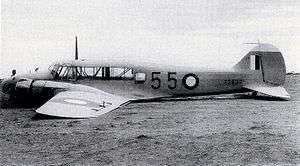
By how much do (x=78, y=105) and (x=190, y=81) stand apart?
6.13 meters

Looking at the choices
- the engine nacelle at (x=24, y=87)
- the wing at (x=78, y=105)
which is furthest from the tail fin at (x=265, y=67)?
the engine nacelle at (x=24, y=87)

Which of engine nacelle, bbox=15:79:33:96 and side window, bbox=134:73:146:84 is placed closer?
engine nacelle, bbox=15:79:33:96

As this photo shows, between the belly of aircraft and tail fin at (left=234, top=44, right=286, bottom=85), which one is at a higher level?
tail fin at (left=234, top=44, right=286, bottom=85)

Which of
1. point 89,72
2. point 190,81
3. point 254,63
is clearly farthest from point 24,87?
point 254,63

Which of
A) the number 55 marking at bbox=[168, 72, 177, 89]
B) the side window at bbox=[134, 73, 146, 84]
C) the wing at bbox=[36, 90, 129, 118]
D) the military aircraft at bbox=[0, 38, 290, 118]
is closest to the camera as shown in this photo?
the wing at bbox=[36, 90, 129, 118]

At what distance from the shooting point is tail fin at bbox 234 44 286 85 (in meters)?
17.4

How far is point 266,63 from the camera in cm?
1747

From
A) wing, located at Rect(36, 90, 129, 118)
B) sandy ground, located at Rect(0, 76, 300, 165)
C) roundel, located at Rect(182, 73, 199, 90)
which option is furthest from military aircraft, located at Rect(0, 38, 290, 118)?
sandy ground, located at Rect(0, 76, 300, 165)

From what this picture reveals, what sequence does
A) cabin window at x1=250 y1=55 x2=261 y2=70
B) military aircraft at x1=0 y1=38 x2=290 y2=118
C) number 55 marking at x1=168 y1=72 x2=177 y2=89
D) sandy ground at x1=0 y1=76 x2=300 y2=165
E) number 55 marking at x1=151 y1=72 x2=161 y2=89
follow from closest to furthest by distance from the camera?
sandy ground at x1=0 y1=76 x2=300 y2=165 < military aircraft at x1=0 y1=38 x2=290 y2=118 < number 55 marking at x1=151 y1=72 x2=161 y2=89 < number 55 marking at x1=168 y1=72 x2=177 y2=89 < cabin window at x1=250 y1=55 x2=261 y2=70

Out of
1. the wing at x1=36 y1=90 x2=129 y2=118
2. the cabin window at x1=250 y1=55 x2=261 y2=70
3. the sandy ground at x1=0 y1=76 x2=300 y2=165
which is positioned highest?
the cabin window at x1=250 y1=55 x2=261 y2=70

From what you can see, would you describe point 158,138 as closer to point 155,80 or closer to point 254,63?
point 155,80

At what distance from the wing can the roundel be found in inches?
143

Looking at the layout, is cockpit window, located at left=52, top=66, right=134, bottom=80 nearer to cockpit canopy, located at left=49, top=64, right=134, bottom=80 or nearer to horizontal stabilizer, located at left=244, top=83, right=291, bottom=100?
cockpit canopy, located at left=49, top=64, right=134, bottom=80

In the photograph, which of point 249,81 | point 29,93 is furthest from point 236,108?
point 29,93
